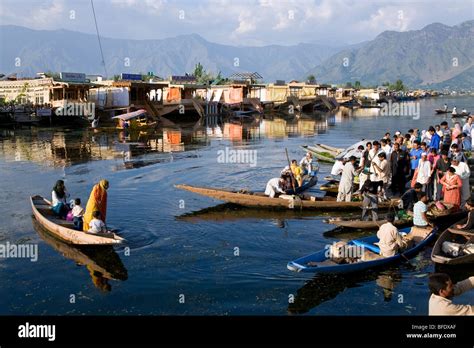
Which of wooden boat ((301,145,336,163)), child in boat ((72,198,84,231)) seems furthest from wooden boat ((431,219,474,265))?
wooden boat ((301,145,336,163))

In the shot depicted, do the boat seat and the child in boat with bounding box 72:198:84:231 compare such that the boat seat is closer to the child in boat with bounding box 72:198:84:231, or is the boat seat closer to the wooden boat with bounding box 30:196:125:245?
the wooden boat with bounding box 30:196:125:245

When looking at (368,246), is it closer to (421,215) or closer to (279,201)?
(421,215)

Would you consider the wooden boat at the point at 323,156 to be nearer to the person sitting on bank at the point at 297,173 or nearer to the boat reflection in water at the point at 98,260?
the person sitting on bank at the point at 297,173

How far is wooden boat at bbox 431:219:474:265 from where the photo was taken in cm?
1060

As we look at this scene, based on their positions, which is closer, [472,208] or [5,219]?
[472,208]

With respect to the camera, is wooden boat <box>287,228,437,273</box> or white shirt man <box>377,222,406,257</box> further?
white shirt man <box>377,222,406,257</box>

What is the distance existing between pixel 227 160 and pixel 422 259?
56.4ft

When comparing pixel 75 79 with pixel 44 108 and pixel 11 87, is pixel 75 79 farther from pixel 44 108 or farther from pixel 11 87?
pixel 11 87

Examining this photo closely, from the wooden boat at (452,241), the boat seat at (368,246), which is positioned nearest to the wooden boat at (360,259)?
the boat seat at (368,246)

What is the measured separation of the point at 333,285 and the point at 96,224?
5776 millimetres

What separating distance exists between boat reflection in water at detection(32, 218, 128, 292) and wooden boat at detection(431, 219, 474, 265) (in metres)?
6.79

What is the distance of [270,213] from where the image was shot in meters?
15.8
